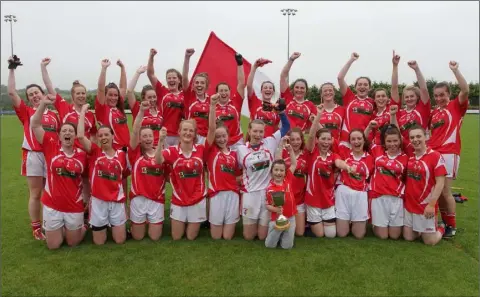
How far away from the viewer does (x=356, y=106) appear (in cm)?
632

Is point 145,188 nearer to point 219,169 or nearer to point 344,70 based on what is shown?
point 219,169

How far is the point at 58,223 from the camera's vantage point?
5043 millimetres

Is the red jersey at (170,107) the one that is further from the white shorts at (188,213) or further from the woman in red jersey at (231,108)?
the white shorts at (188,213)

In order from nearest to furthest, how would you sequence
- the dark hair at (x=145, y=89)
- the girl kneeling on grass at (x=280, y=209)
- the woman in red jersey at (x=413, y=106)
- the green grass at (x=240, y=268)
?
the green grass at (x=240, y=268), the girl kneeling on grass at (x=280, y=209), the woman in red jersey at (x=413, y=106), the dark hair at (x=145, y=89)

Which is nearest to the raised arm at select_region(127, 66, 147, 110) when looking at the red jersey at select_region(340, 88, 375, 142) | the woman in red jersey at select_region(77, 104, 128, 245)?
the woman in red jersey at select_region(77, 104, 128, 245)

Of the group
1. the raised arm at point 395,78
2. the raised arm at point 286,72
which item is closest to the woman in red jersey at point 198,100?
the raised arm at point 286,72

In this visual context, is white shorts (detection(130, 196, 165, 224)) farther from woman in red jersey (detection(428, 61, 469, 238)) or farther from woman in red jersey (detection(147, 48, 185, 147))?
woman in red jersey (detection(428, 61, 469, 238))

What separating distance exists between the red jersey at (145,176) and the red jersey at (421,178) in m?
3.38

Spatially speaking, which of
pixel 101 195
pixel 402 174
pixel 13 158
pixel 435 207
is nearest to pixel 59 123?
pixel 101 195

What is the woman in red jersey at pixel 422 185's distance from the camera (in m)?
5.10

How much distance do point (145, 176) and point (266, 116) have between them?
2235 millimetres

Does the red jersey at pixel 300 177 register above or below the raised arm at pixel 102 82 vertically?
below

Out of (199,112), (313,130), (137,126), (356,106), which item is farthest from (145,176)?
(356,106)

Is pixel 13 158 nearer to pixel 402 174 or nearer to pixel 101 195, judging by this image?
pixel 101 195
